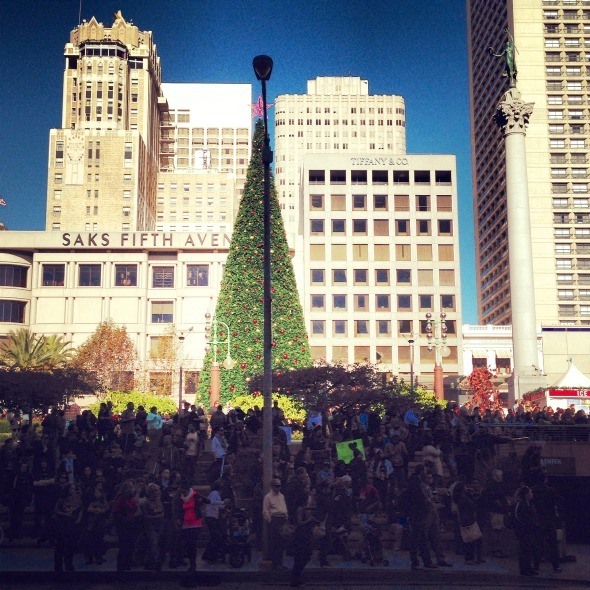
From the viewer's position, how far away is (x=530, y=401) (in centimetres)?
4259

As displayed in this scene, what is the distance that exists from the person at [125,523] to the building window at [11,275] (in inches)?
2562

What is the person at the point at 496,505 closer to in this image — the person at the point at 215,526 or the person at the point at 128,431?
the person at the point at 215,526

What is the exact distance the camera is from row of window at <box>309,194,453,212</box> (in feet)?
266

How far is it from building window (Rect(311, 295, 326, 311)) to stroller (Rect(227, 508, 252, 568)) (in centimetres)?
6388

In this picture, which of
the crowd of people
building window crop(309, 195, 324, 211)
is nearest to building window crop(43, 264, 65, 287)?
building window crop(309, 195, 324, 211)

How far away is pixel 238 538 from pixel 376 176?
7139cm

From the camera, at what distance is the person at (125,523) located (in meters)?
13.9

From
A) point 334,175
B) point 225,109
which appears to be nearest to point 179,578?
point 334,175

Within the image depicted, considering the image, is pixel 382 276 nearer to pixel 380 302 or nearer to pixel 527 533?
pixel 380 302

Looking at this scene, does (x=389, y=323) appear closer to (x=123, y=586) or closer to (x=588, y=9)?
(x=588, y=9)

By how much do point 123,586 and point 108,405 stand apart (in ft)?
33.0

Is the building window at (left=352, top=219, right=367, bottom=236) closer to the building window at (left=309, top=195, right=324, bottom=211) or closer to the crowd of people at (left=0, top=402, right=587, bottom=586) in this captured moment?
the building window at (left=309, top=195, right=324, bottom=211)

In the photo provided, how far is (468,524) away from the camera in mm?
15117

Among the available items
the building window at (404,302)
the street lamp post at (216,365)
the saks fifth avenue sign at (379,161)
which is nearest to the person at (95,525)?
the street lamp post at (216,365)
